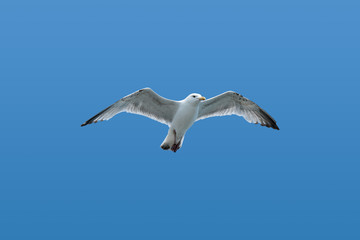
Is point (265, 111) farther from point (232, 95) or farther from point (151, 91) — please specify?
point (151, 91)

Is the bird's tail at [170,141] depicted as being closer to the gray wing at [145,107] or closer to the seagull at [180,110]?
the seagull at [180,110]

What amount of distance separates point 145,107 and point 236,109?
2276 mm

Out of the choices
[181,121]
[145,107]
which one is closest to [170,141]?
[181,121]

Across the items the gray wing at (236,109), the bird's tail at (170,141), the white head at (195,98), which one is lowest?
the bird's tail at (170,141)

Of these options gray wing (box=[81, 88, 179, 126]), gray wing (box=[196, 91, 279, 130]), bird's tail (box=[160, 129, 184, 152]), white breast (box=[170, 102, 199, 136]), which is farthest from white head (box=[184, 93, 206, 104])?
bird's tail (box=[160, 129, 184, 152])

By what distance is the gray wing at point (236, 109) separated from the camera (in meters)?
10.9

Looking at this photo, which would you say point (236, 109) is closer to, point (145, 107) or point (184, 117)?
point (184, 117)

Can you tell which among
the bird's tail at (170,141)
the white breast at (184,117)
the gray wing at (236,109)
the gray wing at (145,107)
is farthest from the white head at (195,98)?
the bird's tail at (170,141)

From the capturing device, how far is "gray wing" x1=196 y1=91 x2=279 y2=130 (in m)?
10.9

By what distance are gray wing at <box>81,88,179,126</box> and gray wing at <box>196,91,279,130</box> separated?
30.7 inches

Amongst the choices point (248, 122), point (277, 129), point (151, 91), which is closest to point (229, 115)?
point (248, 122)

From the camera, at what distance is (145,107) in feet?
35.2

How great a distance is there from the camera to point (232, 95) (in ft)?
35.8

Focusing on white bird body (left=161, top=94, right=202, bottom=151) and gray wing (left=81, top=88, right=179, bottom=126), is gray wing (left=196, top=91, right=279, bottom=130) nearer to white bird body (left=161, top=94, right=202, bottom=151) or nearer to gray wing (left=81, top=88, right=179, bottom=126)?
white bird body (left=161, top=94, right=202, bottom=151)
